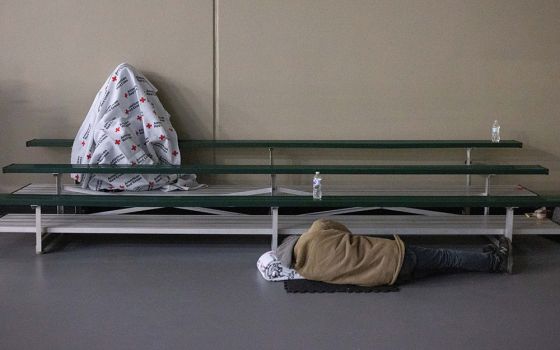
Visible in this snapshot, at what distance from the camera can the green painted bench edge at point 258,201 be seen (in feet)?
16.9

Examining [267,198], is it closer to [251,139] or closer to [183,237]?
[183,237]

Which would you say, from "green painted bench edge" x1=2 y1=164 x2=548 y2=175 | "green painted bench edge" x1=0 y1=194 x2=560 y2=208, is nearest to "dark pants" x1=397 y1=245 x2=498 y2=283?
"green painted bench edge" x1=0 y1=194 x2=560 y2=208

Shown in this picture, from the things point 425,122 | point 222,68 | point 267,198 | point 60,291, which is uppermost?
point 222,68

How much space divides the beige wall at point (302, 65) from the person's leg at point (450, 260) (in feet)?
5.82

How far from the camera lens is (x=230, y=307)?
169 inches

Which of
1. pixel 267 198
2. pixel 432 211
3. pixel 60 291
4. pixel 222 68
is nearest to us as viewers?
pixel 60 291

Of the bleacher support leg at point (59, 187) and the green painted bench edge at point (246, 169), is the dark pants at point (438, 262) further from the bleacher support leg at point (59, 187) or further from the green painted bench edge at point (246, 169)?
the bleacher support leg at point (59, 187)

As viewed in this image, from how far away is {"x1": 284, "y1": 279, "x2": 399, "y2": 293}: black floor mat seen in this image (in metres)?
4.52

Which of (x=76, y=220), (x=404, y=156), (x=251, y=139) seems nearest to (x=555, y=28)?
(x=404, y=156)

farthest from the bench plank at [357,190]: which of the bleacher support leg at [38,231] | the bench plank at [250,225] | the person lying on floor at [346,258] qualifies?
the person lying on floor at [346,258]

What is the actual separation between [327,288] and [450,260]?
2.75 feet

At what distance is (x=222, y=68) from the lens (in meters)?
6.43

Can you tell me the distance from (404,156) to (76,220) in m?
2.82

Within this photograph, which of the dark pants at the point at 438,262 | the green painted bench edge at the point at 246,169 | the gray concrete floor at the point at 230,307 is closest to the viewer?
the gray concrete floor at the point at 230,307
